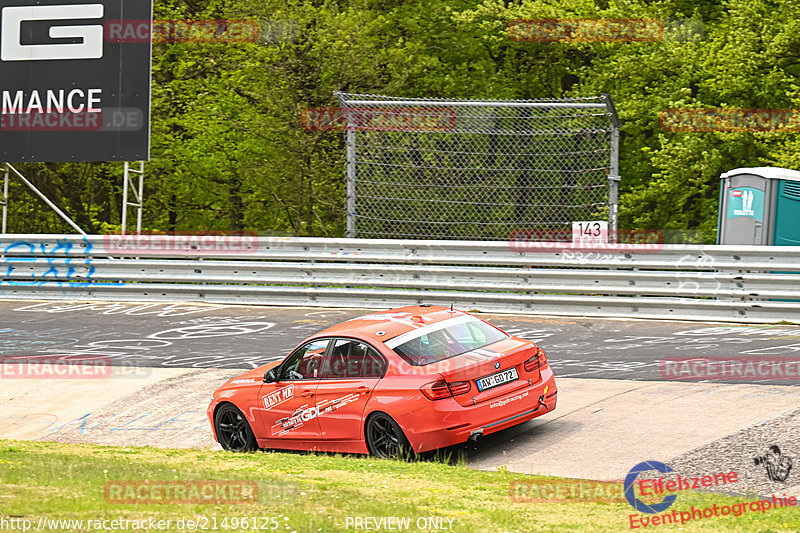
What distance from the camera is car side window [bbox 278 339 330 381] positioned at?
967cm

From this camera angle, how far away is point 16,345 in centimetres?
1491

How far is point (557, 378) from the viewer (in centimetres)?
1175

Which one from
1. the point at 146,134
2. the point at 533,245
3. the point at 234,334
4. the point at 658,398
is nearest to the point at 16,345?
the point at 234,334

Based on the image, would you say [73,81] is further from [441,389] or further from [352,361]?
[441,389]

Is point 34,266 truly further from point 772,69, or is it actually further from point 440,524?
point 772,69

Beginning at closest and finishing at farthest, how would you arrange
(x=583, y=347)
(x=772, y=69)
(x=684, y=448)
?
(x=684, y=448) < (x=583, y=347) < (x=772, y=69)

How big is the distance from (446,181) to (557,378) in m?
6.03

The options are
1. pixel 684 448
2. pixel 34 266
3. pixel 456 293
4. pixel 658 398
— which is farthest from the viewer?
pixel 34 266

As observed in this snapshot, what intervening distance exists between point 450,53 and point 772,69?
8.89 metres

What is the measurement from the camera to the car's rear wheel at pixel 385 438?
28.7 ft

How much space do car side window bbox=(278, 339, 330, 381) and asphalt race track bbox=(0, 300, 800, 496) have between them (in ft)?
4.26

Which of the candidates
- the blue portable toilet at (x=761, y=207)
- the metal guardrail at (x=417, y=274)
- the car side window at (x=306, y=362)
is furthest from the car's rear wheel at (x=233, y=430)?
the blue portable toilet at (x=761, y=207)

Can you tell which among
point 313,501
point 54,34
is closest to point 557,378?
point 313,501

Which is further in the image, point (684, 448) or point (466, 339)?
point (466, 339)
